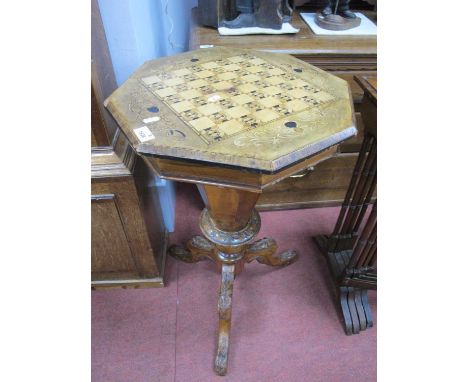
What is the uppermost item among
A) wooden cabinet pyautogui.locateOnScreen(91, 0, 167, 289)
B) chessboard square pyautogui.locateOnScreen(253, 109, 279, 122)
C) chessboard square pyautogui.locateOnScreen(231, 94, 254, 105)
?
chessboard square pyautogui.locateOnScreen(231, 94, 254, 105)

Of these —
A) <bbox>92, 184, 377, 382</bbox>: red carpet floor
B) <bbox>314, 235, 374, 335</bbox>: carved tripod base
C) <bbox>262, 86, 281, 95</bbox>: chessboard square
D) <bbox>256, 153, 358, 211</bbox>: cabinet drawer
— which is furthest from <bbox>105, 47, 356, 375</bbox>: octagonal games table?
<bbox>256, 153, 358, 211</bbox>: cabinet drawer

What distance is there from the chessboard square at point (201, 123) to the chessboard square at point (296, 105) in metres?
0.22

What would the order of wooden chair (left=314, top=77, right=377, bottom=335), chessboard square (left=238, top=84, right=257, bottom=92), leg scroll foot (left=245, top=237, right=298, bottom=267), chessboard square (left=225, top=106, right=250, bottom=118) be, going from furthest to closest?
leg scroll foot (left=245, top=237, right=298, bottom=267)
wooden chair (left=314, top=77, right=377, bottom=335)
chessboard square (left=238, top=84, right=257, bottom=92)
chessboard square (left=225, top=106, right=250, bottom=118)

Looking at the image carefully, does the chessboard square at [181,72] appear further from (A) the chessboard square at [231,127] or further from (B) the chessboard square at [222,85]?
(A) the chessboard square at [231,127]

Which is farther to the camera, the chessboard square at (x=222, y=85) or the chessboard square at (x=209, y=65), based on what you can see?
the chessboard square at (x=209, y=65)

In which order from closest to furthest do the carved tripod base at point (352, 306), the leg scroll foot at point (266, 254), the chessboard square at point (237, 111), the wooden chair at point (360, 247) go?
the chessboard square at point (237, 111) → the wooden chair at point (360, 247) → the carved tripod base at point (352, 306) → the leg scroll foot at point (266, 254)

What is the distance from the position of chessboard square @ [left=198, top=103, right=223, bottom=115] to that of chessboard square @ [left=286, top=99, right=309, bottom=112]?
0.60 feet

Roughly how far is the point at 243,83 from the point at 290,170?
0.34m

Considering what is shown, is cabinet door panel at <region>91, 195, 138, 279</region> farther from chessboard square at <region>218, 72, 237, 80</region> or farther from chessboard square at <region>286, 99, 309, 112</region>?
chessboard square at <region>286, 99, 309, 112</region>

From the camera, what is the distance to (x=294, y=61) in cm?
118

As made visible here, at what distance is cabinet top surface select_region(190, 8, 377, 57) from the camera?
1.35 meters

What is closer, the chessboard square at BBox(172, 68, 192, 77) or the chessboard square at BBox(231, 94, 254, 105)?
the chessboard square at BBox(231, 94, 254, 105)

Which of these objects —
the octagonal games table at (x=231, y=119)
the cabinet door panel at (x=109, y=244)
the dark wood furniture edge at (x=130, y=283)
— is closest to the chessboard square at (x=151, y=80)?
the octagonal games table at (x=231, y=119)

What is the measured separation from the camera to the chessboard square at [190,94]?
975mm
